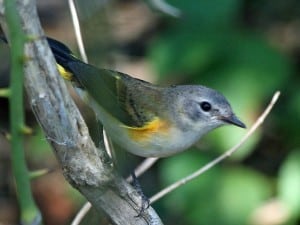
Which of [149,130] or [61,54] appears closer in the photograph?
[61,54]

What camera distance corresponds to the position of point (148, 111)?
2.99m

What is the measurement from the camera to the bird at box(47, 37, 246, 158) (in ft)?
8.23

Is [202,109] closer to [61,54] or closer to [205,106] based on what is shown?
[205,106]

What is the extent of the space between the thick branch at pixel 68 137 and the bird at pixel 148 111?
1.49 ft

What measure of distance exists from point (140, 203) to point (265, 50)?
2.44 m

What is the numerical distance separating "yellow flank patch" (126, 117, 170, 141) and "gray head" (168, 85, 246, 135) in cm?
9

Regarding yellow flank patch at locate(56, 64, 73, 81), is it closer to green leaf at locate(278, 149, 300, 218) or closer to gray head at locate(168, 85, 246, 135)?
gray head at locate(168, 85, 246, 135)

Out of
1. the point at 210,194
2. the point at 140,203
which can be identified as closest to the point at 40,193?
the point at 210,194

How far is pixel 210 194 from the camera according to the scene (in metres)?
4.13

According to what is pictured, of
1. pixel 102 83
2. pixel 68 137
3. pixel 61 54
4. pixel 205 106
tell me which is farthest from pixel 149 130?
pixel 68 137

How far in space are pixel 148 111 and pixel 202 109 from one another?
216 mm

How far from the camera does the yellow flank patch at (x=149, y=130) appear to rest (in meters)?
2.78

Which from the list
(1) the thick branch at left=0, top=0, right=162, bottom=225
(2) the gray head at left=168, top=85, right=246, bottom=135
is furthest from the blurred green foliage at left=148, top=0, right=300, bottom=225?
(1) the thick branch at left=0, top=0, right=162, bottom=225

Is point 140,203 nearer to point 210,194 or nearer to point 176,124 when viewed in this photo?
point 176,124
